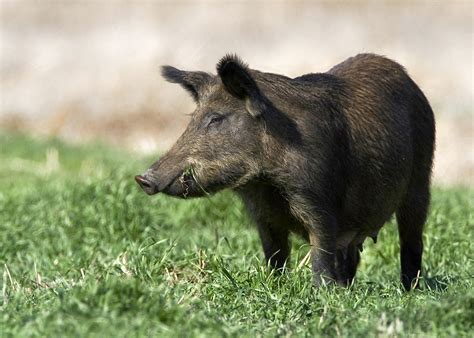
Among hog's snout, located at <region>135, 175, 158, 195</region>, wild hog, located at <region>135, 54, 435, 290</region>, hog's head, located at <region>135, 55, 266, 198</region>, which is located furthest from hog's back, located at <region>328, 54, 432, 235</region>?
hog's snout, located at <region>135, 175, 158, 195</region>

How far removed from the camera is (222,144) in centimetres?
696

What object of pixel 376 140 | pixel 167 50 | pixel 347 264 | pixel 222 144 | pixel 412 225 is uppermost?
pixel 167 50

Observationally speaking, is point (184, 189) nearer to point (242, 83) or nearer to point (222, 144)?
point (222, 144)

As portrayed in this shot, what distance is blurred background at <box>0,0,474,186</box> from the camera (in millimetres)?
20766

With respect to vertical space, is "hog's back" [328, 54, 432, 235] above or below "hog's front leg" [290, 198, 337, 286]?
above

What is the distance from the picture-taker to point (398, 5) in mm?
24359

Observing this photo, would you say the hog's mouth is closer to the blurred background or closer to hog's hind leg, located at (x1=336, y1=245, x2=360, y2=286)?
hog's hind leg, located at (x1=336, y1=245, x2=360, y2=286)

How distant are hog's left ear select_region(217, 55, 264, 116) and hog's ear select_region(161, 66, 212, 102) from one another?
31cm

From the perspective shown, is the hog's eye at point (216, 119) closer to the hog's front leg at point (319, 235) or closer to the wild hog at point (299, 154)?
the wild hog at point (299, 154)

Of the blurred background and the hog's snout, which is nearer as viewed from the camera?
the hog's snout

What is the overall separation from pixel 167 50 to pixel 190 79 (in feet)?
54.9

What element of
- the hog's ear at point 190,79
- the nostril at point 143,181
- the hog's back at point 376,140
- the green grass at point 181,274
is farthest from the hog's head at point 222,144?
the hog's back at point 376,140

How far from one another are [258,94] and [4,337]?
2.58 metres

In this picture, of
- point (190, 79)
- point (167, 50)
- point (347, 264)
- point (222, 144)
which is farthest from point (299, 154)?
point (167, 50)
